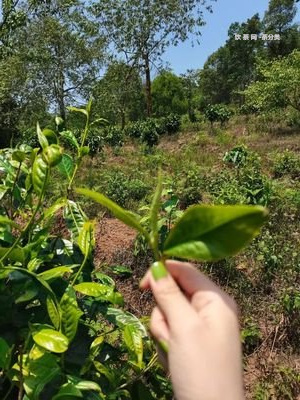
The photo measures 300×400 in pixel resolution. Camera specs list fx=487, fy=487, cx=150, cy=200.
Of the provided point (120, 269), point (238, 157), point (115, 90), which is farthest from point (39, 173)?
point (115, 90)

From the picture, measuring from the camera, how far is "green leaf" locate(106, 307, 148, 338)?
42.3 inches

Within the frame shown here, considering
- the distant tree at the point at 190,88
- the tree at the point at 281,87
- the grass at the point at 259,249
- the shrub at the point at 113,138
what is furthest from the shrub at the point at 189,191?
the distant tree at the point at 190,88

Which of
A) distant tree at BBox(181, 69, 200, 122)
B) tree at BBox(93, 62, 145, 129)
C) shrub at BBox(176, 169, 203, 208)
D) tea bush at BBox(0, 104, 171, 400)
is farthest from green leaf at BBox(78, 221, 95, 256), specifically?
distant tree at BBox(181, 69, 200, 122)

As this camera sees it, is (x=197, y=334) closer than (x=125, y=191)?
Yes

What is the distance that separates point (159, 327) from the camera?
0.53m

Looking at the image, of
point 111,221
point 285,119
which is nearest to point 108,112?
point 285,119

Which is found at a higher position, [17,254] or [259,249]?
[17,254]

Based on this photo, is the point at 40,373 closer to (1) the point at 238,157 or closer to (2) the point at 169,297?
(2) the point at 169,297

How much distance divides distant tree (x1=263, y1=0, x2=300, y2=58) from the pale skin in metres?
27.5

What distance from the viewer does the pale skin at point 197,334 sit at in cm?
46

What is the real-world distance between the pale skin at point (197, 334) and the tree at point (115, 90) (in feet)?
54.2

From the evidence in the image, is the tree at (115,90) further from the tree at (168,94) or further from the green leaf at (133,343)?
the green leaf at (133,343)

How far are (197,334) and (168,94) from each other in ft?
94.6

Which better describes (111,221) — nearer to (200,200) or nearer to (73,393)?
(200,200)
